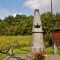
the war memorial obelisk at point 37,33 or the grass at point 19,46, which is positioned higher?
the war memorial obelisk at point 37,33

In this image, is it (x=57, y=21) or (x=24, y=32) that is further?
(x=57, y=21)

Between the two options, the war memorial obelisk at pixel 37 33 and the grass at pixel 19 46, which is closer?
the war memorial obelisk at pixel 37 33

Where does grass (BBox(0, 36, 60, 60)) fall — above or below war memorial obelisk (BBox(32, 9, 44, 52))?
below

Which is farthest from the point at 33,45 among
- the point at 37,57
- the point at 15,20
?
the point at 15,20

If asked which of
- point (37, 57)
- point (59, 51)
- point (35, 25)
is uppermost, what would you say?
point (35, 25)

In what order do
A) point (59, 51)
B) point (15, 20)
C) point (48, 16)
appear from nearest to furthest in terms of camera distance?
1. point (59, 51)
2. point (48, 16)
3. point (15, 20)

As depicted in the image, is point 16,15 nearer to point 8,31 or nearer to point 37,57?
point 8,31

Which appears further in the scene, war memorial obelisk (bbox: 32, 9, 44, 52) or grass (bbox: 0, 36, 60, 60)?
grass (bbox: 0, 36, 60, 60)

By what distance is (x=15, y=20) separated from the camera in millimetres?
70312

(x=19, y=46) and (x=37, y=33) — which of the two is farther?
(x=19, y=46)

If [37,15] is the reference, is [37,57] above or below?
below

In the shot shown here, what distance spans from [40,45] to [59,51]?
5.02m

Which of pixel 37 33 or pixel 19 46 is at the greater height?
pixel 37 33

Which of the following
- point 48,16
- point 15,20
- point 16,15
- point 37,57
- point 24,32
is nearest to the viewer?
point 37,57
